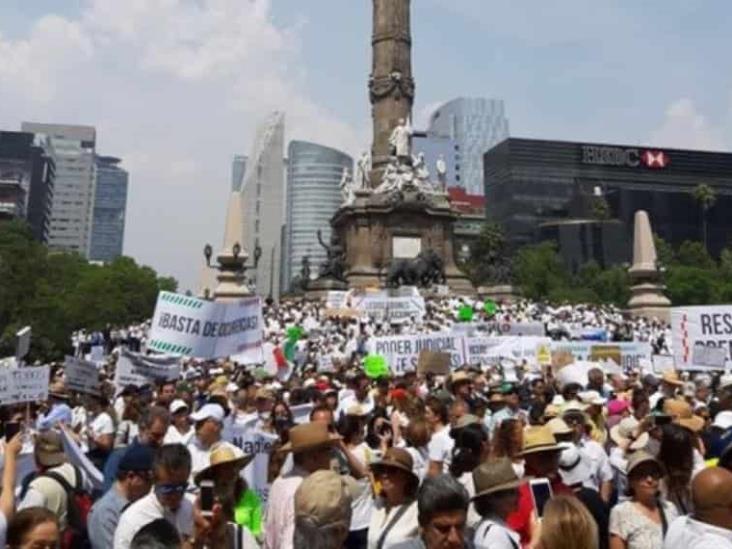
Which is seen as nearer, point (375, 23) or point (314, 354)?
point (314, 354)

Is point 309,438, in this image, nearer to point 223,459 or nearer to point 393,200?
point 223,459

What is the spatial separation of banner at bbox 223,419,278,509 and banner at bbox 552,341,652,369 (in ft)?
36.5

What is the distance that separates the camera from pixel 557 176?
383 ft

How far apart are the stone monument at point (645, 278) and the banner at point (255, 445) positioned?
29143 mm

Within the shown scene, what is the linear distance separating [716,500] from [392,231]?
43.7 m

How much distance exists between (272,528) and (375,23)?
4926 centimetres

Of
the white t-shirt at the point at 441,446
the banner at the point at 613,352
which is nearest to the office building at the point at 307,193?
the banner at the point at 613,352

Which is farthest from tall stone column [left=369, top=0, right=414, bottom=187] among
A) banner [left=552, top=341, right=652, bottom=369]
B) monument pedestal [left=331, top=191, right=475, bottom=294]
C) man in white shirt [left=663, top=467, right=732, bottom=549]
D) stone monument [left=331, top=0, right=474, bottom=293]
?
man in white shirt [left=663, top=467, right=732, bottom=549]

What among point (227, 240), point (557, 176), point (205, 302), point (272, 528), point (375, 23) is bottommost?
point (272, 528)

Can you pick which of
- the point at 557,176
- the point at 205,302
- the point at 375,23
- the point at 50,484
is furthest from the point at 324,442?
the point at 557,176

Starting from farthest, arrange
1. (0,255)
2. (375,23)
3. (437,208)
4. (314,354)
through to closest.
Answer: (0,255), (375,23), (437,208), (314,354)

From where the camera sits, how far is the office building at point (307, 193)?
167m

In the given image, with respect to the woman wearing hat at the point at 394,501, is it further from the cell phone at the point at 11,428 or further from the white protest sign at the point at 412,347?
the white protest sign at the point at 412,347

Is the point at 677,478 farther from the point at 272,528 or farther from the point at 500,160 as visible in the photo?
the point at 500,160
